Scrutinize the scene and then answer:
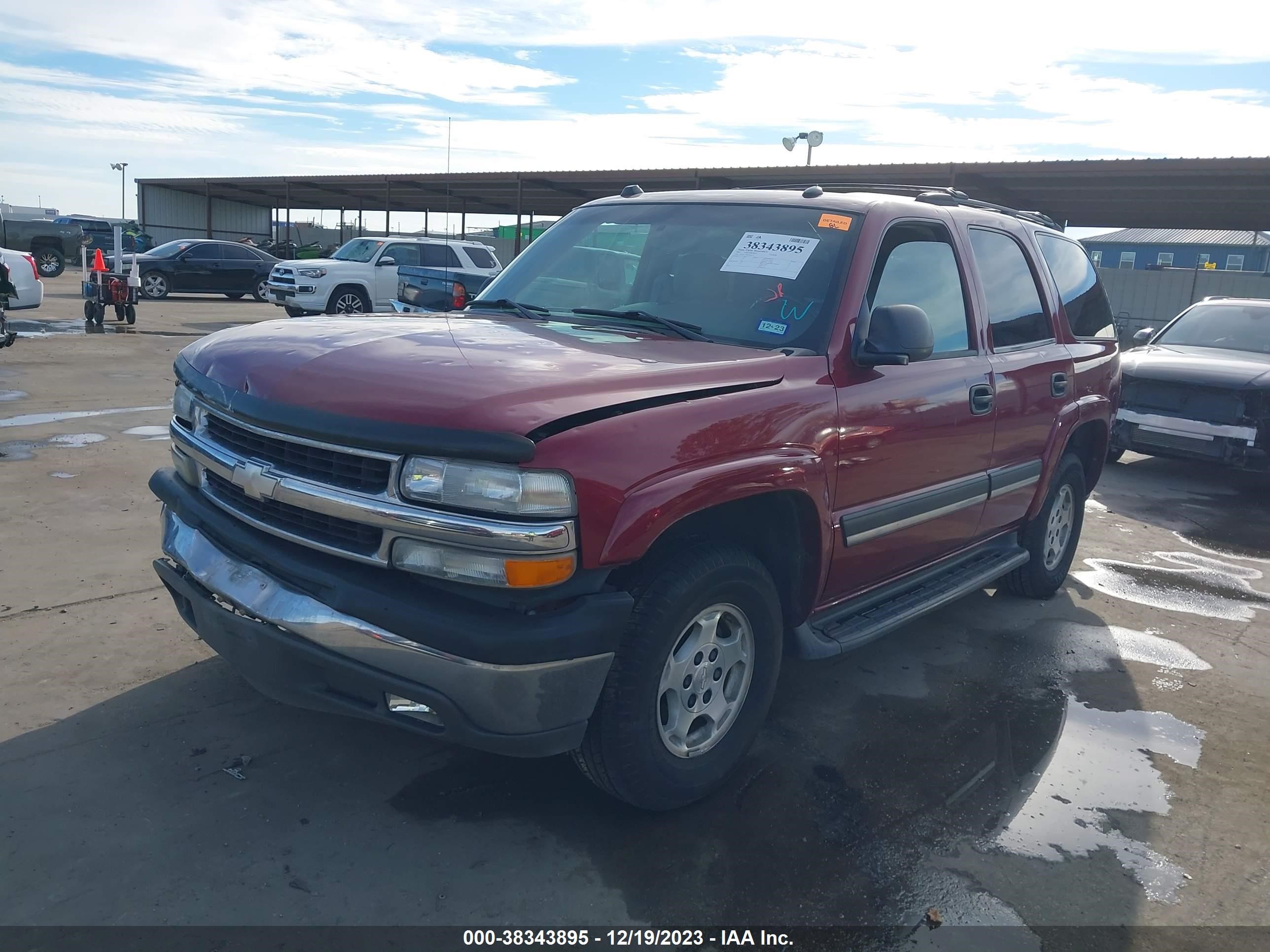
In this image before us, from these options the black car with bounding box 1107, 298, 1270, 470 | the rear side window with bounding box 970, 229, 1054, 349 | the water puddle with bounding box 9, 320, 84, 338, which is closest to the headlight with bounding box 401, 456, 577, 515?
the rear side window with bounding box 970, 229, 1054, 349

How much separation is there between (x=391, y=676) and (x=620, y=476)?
800 millimetres

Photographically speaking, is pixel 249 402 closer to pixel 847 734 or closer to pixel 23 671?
pixel 23 671

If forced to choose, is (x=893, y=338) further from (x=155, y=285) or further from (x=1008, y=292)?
(x=155, y=285)

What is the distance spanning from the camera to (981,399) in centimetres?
432

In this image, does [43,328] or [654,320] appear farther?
[43,328]

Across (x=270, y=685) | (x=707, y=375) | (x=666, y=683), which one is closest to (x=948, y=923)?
(x=666, y=683)

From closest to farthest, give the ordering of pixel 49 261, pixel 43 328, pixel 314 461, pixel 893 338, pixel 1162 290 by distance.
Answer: pixel 314 461
pixel 893 338
pixel 43 328
pixel 49 261
pixel 1162 290

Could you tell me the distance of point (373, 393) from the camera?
8.94 ft

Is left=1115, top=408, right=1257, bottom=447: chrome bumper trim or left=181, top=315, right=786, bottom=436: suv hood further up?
left=181, top=315, right=786, bottom=436: suv hood

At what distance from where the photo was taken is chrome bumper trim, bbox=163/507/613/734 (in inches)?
101

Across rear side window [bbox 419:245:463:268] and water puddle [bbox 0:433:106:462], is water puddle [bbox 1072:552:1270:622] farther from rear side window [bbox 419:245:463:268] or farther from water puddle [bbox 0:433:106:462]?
rear side window [bbox 419:245:463:268]

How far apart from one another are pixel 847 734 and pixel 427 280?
39.2 feet

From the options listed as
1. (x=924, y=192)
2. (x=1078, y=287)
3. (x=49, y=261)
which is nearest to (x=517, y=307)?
(x=924, y=192)

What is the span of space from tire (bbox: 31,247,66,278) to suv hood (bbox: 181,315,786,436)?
30488 millimetres
